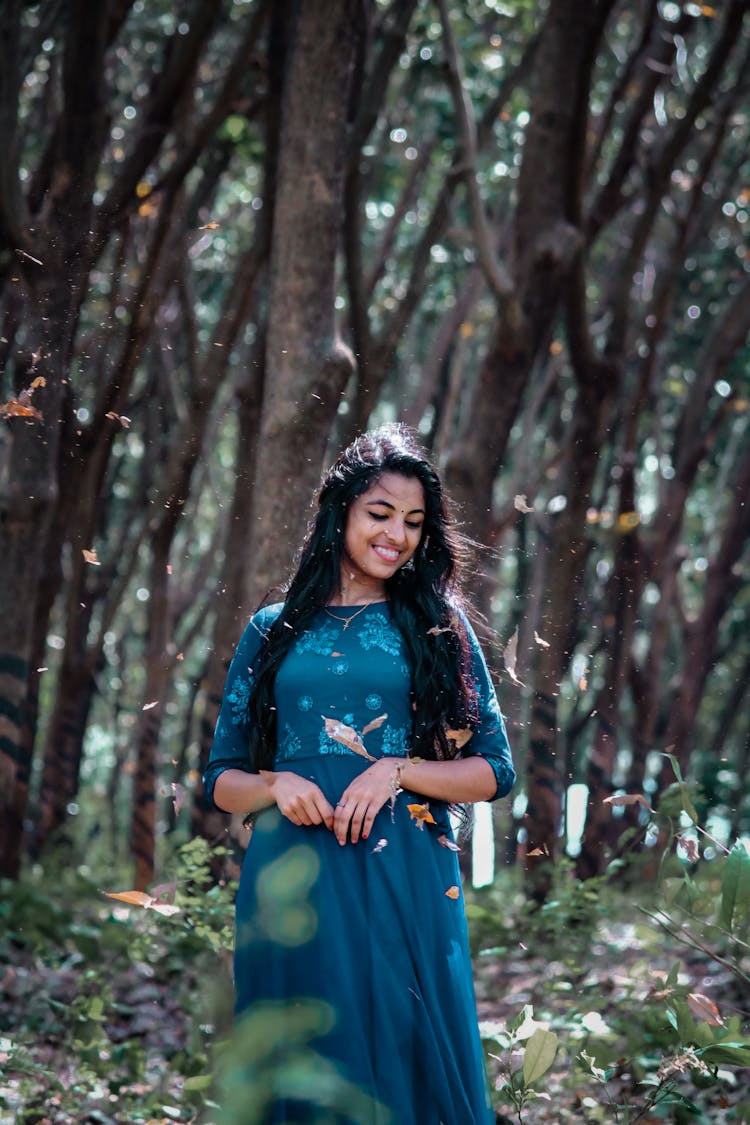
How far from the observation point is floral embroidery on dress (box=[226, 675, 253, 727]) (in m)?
3.27

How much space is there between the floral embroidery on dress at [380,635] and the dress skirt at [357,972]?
0.82 feet

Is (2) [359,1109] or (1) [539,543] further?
(1) [539,543]

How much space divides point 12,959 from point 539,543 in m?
7.47

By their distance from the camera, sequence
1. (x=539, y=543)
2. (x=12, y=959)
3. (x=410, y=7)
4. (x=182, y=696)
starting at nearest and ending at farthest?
1. (x=12, y=959)
2. (x=410, y=7)
3. (x=539, y=543)
4. (x=182, y=696)

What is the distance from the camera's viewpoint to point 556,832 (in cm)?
769

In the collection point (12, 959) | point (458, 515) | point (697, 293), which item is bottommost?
point (12, 959)

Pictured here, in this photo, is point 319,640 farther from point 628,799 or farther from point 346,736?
point 628,799

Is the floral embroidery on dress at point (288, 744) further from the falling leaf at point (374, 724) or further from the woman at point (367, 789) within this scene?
the falling leaf at point (374, 724)

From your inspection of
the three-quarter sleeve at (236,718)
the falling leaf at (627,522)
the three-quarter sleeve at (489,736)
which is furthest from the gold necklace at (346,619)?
the falling leaf at (627,522)

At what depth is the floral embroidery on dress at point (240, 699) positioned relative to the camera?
129 inches

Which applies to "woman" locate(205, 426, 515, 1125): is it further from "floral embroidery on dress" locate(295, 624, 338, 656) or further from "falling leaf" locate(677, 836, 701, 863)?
"falling leaf" locate(677, 836, 701, 863)

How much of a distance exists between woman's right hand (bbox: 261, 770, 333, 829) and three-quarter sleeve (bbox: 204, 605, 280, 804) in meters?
0.22

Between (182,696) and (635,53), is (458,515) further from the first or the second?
(182,696)

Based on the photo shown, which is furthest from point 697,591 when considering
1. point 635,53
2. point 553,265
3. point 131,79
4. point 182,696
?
point 553,265
